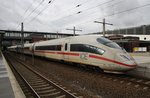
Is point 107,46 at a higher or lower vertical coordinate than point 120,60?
higher

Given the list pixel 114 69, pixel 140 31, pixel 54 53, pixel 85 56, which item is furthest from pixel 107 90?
pixel 140 31

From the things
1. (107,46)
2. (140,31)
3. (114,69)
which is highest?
(140,31)

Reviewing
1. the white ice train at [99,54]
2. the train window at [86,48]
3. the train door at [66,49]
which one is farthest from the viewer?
the train door at [66,49]

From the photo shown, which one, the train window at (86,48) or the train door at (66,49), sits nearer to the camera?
the train window at (86,48)

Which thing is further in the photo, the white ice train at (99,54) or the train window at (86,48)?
the train window at (86,48)

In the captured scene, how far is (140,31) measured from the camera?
107312 mm

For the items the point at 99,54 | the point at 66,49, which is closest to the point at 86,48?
the point at 99,54

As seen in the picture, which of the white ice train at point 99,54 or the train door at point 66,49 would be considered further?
the train door at point 66,49

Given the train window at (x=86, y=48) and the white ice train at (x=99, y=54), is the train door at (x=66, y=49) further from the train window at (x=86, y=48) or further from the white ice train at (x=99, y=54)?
the train window at (x=86, y=48)

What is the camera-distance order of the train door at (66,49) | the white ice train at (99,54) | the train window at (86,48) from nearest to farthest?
the white ice train at (99,54), the train window at (86,48), the train door at (66,49)

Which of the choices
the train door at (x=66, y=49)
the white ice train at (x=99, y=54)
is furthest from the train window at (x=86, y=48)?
the train door at (x=66, y=49)

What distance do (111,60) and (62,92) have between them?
4.01 metres

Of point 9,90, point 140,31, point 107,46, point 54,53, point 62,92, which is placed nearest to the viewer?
point 9,90

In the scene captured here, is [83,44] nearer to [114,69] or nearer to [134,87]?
[114,69]
